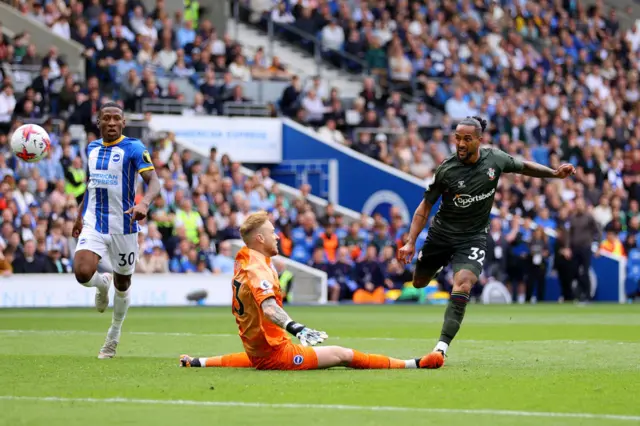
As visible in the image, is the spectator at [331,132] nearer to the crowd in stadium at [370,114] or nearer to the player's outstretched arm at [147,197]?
the crowd in stadium at [370,114]

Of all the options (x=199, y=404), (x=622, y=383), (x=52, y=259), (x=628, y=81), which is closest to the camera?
(x=199, y=404)

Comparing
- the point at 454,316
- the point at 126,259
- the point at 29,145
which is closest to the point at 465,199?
the point at 454,316

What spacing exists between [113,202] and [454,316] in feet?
11.1

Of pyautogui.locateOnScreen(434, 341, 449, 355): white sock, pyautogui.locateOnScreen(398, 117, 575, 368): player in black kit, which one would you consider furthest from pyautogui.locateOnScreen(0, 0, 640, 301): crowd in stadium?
pyautogui.locateOnScreen(434, 341, 449, 355): white sock

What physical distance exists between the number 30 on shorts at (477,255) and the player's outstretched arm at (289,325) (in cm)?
262

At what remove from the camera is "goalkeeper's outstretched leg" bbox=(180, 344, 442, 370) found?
1017cm

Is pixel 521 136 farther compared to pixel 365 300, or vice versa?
pixel 521 136

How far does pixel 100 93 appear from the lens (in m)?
29.3

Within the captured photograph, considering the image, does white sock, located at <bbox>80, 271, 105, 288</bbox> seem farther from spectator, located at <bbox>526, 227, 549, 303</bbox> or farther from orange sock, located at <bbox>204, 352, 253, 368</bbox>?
spectator, located at <bbox>526, 227, 549, 303</bbox>

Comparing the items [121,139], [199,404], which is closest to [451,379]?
[199,404]

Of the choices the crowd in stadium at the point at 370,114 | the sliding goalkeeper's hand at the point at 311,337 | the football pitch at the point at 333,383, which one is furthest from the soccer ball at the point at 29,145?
the crowd in stadium at the point at 370,114

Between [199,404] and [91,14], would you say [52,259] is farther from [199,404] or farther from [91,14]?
[199,404]

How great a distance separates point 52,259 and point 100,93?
6232 mm

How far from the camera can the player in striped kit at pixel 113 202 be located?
477 inches
